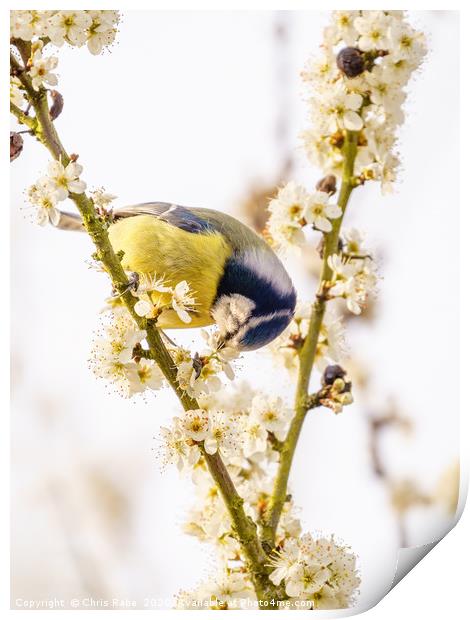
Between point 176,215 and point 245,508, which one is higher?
point 176,215

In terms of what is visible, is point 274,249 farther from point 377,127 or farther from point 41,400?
point 41,400

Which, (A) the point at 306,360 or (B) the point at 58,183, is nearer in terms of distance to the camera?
(B) the point at 58,183

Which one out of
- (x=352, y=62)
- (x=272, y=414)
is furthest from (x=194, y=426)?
(x=352, y=62)

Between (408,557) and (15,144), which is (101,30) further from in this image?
(408,557)

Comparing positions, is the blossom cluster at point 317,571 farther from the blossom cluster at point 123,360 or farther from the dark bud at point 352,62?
the dark bud at point 352,62

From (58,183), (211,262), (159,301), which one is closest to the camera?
(58,183)

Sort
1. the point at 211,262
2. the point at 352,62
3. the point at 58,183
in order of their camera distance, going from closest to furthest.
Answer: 1. the point at 58,183
2. the point at 352,62
3. the point at 211,262
